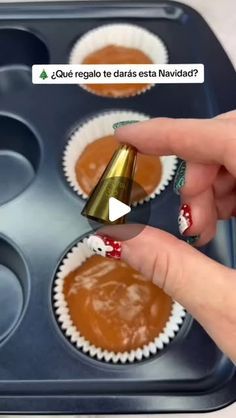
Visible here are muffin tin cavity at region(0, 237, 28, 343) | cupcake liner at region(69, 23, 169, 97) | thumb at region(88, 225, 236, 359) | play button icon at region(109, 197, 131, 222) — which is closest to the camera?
thumb at region(88, 225, 236, 359)

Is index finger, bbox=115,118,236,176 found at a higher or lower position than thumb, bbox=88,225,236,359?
higher

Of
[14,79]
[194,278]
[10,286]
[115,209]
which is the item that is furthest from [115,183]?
[14,79]

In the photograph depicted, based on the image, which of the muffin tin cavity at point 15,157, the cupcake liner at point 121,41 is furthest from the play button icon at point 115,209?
the cupcake liner at point 121,41

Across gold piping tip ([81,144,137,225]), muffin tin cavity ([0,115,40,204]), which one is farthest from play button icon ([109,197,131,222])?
muffin tin cavity ([0,115,40,204])

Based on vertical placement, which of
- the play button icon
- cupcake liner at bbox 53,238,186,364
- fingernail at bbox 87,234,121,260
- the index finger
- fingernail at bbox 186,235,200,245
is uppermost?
the index finger

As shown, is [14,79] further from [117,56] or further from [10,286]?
[10,286]

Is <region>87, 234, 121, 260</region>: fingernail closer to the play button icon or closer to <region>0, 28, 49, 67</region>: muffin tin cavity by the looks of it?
the play button icon

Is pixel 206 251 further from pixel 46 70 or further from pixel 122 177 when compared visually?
pixel 46 70
